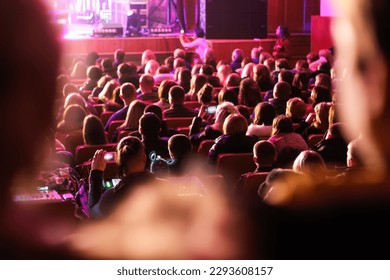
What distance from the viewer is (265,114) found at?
19.5ft

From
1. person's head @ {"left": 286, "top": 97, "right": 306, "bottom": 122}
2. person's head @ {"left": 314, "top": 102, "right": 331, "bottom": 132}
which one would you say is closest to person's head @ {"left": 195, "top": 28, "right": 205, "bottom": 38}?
person's head @ {"left": 286, "top": 97, "right": 306, "bottom": 122}

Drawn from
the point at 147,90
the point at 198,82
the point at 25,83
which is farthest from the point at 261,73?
the point at 25,83

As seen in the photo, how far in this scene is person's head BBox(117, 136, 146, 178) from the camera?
356 cm

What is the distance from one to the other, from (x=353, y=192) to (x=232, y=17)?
50.2 feet

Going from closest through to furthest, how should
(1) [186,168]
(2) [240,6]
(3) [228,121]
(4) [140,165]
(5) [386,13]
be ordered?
(5) [386,13]
(4) [140,165]
(1) [186,168]
(3) [228,121]
(2) [240,6]

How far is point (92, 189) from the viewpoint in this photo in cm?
363

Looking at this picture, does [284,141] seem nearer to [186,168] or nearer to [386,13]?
[186,168]

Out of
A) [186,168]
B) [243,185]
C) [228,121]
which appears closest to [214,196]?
[243,185]

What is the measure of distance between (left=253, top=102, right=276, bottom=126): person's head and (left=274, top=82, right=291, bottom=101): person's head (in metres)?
1.29

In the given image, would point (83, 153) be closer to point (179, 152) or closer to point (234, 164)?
point (179, 152)

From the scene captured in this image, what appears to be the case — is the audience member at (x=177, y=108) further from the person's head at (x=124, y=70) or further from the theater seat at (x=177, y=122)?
the person's head at (x=124, y=70)

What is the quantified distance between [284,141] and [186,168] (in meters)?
0.83

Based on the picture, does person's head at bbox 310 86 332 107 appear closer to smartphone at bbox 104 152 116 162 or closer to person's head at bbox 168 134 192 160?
person's head at bbox 168 134 192 160
